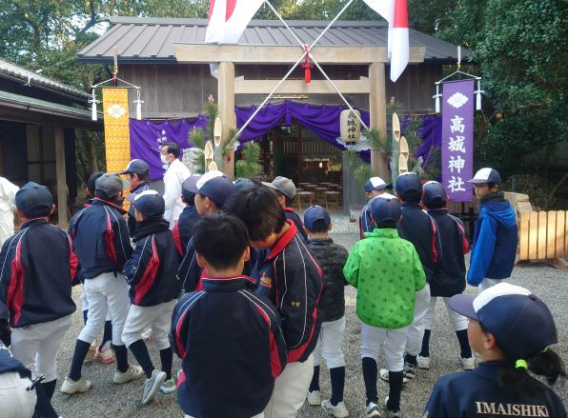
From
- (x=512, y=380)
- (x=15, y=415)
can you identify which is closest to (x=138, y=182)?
(x=15, y=415)

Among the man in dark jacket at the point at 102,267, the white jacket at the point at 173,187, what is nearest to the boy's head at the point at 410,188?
the man in dark jacket at the point at 102,267

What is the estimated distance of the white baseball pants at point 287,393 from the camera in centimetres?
→ 227

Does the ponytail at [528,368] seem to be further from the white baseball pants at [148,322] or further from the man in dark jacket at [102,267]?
the man in dark jacket at [102,267]

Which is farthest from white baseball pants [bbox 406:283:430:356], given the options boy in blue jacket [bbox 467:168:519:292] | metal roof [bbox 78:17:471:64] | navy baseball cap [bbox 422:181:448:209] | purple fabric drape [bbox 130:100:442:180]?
metal roof [bbox 78:17:471:64]

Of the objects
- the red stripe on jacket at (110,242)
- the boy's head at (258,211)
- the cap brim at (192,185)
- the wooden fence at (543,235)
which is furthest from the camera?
the wooden fence at (543,235)

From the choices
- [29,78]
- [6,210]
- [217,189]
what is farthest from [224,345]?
[29,78]

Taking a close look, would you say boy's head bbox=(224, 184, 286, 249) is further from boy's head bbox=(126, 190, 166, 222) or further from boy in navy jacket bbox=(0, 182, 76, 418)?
boy in navy jacket bbox=(0, 182, 76, 418)

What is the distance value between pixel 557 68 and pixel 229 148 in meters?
5.43

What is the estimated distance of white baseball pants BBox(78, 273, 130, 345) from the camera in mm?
3600

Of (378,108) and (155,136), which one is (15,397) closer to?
(378,108)

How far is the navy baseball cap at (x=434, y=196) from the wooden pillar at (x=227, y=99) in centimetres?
539

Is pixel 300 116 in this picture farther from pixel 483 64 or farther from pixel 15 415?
pixel 15 415

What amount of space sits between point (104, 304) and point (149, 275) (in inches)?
26.2

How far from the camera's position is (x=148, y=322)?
3.44m
